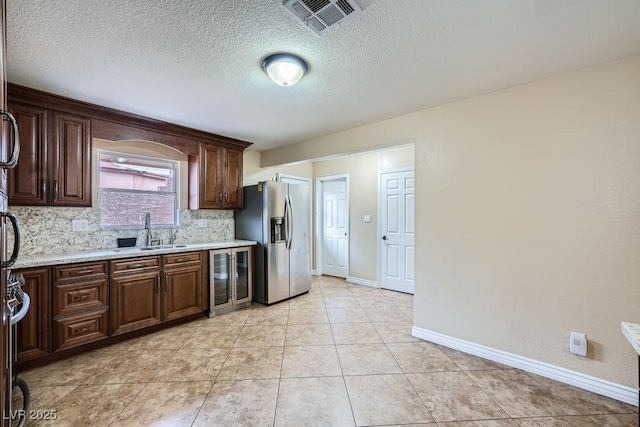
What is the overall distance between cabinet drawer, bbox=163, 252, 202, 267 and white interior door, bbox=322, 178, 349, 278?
9.08ft

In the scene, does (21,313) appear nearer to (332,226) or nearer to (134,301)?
(134,301)

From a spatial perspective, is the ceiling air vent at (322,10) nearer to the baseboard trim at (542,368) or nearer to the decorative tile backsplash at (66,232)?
the baseboard trim at (542,368)

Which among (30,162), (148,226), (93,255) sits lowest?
(93,255)

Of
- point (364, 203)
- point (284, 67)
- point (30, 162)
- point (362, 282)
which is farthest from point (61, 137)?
point (362, 282)

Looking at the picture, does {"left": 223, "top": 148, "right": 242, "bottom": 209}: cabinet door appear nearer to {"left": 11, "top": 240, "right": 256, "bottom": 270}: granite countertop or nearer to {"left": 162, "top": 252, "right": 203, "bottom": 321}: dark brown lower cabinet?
{"left": 11, "top": 240, "right": 256, "bottom": 270}: granite countertop

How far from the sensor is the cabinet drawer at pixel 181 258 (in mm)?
2991

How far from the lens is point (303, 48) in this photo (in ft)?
5.83

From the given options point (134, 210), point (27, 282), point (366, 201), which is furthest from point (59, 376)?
point (366, 201)

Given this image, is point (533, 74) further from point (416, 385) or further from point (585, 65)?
point (416, 385)

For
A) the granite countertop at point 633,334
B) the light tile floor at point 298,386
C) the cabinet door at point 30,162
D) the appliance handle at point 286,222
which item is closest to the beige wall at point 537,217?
the light tile floor at point 298,386

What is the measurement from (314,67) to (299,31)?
15.4 inches

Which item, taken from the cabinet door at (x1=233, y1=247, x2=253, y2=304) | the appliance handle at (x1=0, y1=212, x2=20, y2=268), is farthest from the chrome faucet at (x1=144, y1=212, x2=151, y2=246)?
the appliance handle at (x1=0, y1=212, x2=20, y2=268)

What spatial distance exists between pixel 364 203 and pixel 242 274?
242 centimetres

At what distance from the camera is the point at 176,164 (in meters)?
3.60
